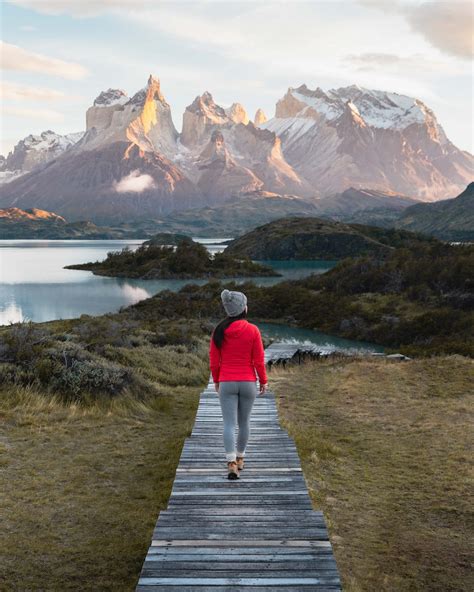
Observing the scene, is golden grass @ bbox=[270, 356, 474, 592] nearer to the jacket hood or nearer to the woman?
the woman

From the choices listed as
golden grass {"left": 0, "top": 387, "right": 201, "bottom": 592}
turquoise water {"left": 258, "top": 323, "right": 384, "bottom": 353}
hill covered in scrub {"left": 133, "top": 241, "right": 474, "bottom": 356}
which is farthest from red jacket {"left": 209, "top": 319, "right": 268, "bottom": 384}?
turquoise water {"left": 258, "top": 323, "right": 384, "bottom": 353}

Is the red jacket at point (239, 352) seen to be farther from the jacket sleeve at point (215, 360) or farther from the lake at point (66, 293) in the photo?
the lake at point (66, 293)

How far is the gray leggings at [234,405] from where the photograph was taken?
8.30 m

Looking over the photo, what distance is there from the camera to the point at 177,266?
118 m

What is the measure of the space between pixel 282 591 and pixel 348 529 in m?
3.35

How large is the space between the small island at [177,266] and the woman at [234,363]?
345ft

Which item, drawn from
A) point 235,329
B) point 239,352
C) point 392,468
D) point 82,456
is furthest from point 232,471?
point 392,468

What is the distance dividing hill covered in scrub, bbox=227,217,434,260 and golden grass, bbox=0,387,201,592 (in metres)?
149

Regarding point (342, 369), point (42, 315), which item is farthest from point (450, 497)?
point (42, 315)

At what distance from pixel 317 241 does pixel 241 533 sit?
563 ft

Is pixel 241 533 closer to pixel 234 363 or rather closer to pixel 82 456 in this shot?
pixel 234 363

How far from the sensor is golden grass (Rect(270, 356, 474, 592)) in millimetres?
7539

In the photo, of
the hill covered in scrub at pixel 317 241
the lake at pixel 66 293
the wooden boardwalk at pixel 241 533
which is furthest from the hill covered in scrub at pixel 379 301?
the hill covered in scrub at pixel 317 241

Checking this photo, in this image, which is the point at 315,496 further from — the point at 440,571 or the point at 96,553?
the point at 96,553
